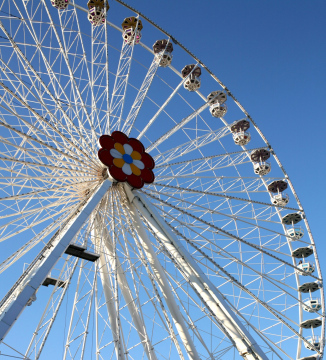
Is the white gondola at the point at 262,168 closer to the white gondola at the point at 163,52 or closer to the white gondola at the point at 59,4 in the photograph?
the white gondola at the point at 163,52

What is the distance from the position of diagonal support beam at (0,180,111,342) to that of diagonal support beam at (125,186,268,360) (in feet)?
7.90

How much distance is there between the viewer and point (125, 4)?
1978 centimetres

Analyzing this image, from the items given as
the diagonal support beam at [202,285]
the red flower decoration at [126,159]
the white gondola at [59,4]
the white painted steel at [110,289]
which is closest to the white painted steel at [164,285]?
the diagonal support beam at [202,285]

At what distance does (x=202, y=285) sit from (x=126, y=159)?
17.0 feet

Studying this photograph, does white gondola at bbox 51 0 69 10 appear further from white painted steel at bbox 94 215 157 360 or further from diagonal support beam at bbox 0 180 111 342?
diagonal support beam at bbox 0 180 111 342

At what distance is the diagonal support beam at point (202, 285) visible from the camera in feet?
40.8

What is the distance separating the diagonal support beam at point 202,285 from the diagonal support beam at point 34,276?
2409mm

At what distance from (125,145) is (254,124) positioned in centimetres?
865

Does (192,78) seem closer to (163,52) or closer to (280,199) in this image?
(163,52)

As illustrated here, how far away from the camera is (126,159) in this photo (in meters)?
16.4

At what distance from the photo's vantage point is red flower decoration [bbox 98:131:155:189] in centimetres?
1568

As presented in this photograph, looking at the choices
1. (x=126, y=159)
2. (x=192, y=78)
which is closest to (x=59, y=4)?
(x=192, y=78)

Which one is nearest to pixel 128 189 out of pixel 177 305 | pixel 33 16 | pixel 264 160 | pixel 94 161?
pixel 94 161

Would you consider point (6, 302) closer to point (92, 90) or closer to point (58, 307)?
point (58, 307)
